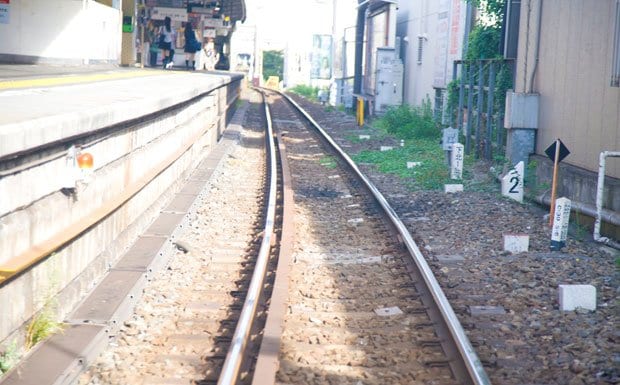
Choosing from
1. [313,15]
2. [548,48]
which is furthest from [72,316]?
[313,15]

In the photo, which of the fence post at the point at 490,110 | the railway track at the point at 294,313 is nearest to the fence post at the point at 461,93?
the fence post at the point at 490,110

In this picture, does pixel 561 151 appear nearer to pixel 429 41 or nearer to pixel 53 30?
pixel 53 30

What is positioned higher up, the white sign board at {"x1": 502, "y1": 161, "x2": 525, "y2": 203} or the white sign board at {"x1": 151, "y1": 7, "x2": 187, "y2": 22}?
the white sign board at {"x1": 151, "y1": 7, "x2": 187, "y2": 22}

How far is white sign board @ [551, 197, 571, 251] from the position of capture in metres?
9.76

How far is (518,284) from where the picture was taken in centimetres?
838

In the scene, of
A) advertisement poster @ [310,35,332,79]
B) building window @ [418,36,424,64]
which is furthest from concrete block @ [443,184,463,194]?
advertisement poster @ [310,35,332,79]

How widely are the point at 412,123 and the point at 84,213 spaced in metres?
18.0

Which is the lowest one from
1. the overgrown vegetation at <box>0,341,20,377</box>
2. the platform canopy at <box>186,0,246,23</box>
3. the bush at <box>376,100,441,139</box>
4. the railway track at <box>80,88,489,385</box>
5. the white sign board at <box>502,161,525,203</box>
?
the railway track at <box>80,88,489,385</box>

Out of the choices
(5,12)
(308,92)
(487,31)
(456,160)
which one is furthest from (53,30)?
(308,92)

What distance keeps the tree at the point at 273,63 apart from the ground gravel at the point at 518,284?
254 ft

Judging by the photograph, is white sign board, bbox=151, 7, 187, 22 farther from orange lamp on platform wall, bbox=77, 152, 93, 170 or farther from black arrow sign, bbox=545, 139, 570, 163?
orange lamp on platform wall, bbox=77, 152, 93, 170

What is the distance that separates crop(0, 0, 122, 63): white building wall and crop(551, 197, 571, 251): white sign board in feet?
47.4

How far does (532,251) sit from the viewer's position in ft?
32.3

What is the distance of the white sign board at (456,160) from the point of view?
1533cm
